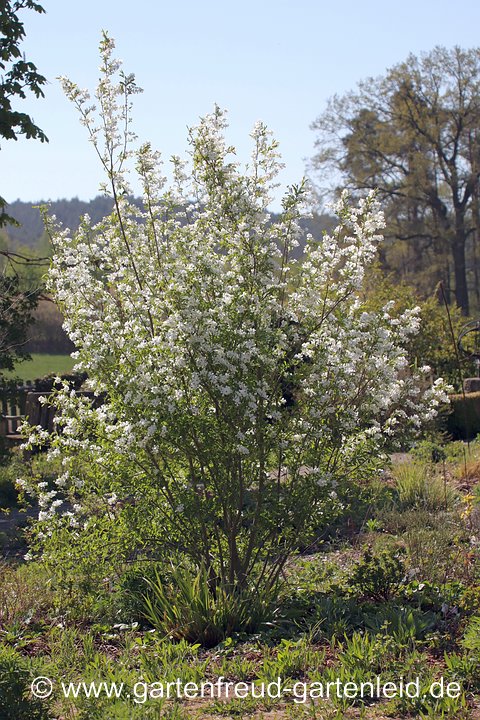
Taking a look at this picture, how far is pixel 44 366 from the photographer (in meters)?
35.5

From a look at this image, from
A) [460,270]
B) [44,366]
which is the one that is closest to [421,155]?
[460,270]

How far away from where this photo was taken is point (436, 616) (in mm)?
4945

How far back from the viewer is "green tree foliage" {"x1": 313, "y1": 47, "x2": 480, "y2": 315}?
33719mm

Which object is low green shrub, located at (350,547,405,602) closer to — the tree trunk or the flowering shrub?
the flowering shrub

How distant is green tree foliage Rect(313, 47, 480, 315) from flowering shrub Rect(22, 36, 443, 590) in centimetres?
2886

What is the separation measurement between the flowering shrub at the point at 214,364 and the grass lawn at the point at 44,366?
82.0 feet

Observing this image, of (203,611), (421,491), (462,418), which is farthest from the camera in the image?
(462,418)

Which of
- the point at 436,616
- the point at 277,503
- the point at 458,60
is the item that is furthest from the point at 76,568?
the point at 458,60

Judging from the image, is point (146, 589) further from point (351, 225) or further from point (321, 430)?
point (351, 225)

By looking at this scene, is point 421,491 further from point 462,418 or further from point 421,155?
point 421,155

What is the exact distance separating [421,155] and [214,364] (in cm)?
→ 3069

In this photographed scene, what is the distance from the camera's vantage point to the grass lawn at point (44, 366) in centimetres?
3262

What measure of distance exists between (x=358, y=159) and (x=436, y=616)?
32249 millimetres

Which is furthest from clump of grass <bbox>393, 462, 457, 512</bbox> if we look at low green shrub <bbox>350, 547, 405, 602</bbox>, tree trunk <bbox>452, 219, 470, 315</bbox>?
tree trunk <bbox>452, 219, 470, 315</bbox>
